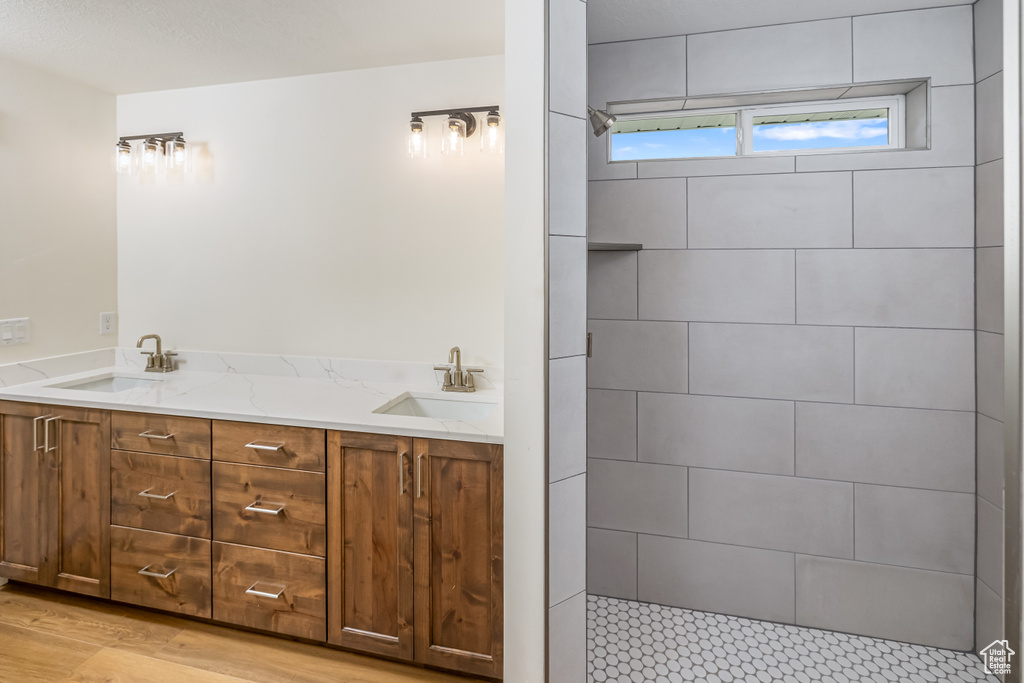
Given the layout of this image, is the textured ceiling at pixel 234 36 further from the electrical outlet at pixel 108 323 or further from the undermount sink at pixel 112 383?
the undermount sink at pixel 112 383

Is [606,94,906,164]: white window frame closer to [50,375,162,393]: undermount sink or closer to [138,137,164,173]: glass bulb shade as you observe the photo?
[138,137,164,173]: glass bulb shade

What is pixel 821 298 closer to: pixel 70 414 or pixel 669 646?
pixel 669 646

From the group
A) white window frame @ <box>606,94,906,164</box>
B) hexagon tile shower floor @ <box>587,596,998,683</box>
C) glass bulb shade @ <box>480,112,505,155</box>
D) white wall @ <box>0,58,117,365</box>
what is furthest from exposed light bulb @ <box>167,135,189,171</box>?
hexagon tile shower floor @ <box>587,596,998,683</box>

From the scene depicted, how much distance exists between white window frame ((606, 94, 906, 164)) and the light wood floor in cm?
214

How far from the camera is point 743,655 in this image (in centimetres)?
192

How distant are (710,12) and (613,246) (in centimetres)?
90

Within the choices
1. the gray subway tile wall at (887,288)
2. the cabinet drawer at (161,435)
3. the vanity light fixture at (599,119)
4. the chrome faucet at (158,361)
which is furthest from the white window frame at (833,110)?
the chrome faucet at (158,361)

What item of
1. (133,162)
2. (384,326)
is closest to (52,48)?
(133,162)

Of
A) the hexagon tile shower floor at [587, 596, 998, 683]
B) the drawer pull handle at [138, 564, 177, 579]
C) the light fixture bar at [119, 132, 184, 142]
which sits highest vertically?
the light fixture bar at [119, 132, 184, 142]

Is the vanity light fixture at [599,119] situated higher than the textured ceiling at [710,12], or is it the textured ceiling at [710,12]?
the textured ceiling at [710,12]

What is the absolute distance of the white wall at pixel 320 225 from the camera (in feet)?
7.67

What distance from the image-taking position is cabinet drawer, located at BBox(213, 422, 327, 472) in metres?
1.82

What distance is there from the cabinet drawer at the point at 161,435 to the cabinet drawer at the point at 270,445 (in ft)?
0.22

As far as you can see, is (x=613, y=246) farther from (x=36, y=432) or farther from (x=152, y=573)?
(x=36, y=432)
